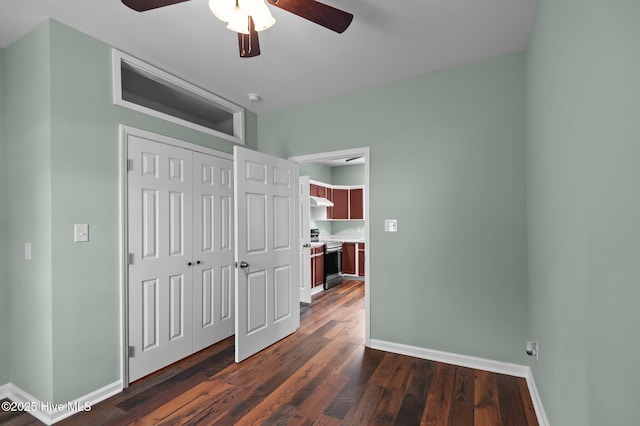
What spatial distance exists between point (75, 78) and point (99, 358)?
2064mm

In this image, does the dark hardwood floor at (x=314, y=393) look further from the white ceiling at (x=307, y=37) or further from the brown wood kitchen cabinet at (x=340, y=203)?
the brown wood kitchen cabinet at (x=340, y=203)

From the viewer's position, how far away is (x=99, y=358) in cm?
224

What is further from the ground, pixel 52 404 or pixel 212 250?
pixel 212 250

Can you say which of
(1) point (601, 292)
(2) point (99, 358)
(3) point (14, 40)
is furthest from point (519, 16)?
(2) point (99, 358)

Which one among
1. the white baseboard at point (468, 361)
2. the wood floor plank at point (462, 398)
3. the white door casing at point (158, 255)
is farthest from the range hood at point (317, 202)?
the wood floor plank at point (462, 398)

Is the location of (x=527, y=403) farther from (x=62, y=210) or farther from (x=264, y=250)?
(x=62, y=210)

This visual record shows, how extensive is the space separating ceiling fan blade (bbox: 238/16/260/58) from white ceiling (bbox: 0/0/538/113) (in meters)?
0.37

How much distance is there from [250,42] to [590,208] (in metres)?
1.83

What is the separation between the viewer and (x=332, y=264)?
5852mm

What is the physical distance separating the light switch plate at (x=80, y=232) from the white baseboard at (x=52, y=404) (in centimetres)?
109

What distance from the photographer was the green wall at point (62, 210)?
2041mm

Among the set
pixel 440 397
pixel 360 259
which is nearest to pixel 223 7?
pixel 440 397

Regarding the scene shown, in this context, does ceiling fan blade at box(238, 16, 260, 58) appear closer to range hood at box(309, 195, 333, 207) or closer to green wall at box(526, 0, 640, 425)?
green wall at box(526, 0, 640, 425)

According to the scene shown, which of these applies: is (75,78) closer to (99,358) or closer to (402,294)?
(99,358)
